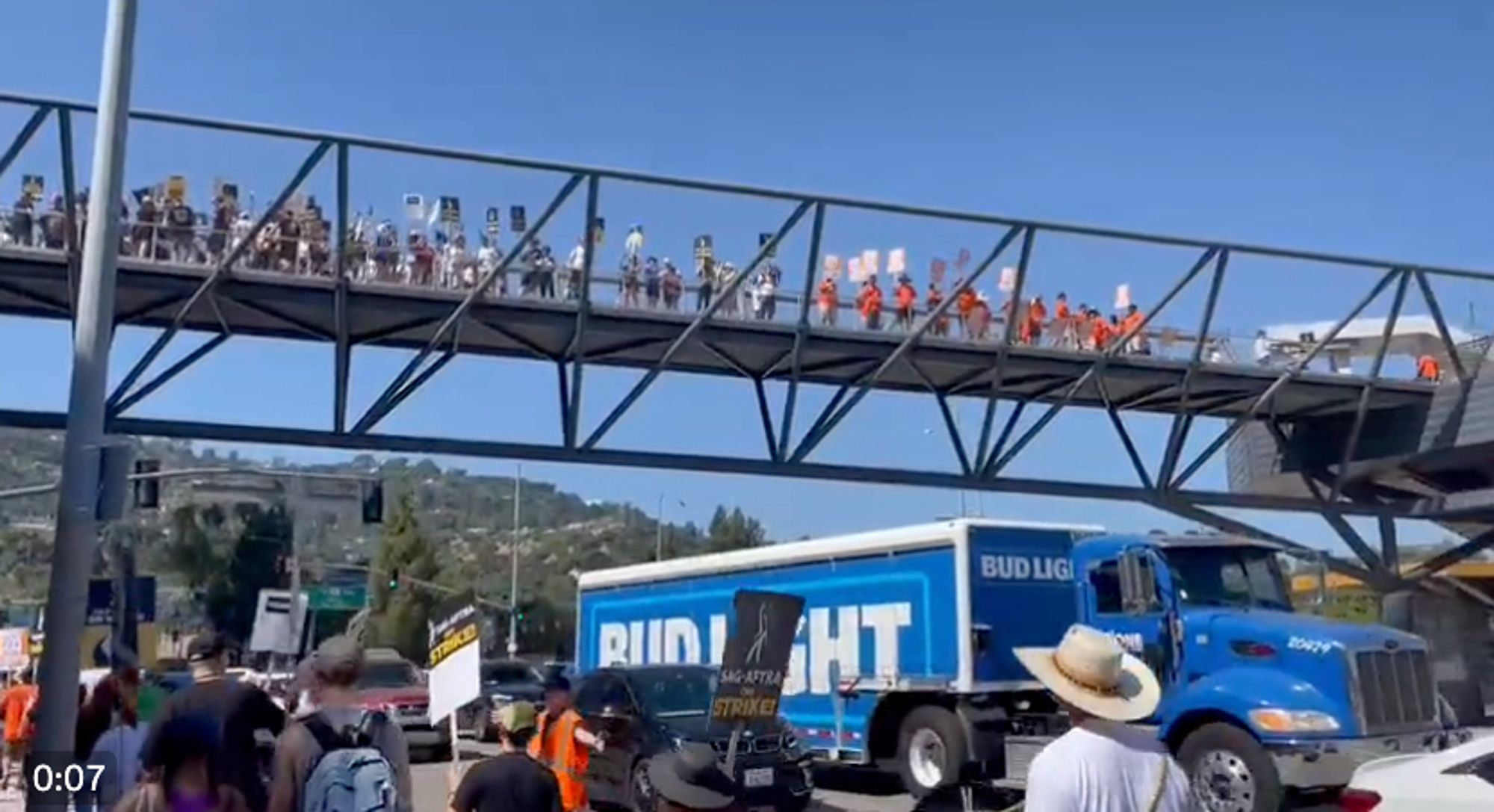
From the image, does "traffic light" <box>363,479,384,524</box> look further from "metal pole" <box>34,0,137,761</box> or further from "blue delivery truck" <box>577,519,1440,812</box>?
"metal pole" <box>34,0,137,761</box>

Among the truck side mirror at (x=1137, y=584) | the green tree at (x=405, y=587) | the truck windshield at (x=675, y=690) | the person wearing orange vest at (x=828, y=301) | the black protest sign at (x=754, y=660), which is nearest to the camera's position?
the black protest sign at (x=754, y=660)

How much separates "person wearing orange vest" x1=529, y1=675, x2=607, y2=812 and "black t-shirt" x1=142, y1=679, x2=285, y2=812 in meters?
2.65

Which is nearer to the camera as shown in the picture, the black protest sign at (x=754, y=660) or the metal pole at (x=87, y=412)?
the metal pole at (x=87, y=412)

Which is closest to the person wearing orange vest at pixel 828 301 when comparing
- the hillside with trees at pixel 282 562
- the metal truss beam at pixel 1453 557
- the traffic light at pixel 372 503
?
the traffic light at pixel 372 503

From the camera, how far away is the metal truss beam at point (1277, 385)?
24.3 m

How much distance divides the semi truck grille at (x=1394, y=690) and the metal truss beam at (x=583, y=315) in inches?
417

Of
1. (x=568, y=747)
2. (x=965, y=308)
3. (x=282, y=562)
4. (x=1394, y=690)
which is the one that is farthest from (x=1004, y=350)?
(x=282, y=562)

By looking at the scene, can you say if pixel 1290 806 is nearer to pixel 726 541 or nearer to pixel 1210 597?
pixel 1210 597

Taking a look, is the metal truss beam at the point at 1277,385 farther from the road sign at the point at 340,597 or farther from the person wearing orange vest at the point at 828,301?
the road sign at the point at 340,597

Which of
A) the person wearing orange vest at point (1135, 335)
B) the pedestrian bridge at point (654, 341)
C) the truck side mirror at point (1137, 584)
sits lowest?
the truck side mirror at point (1137, 584)

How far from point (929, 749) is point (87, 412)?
35.3 ft

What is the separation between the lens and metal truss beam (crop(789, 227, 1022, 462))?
2191 cm

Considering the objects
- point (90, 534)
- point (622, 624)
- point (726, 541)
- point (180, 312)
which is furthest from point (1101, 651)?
point (726, 541)

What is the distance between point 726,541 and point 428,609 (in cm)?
2736
